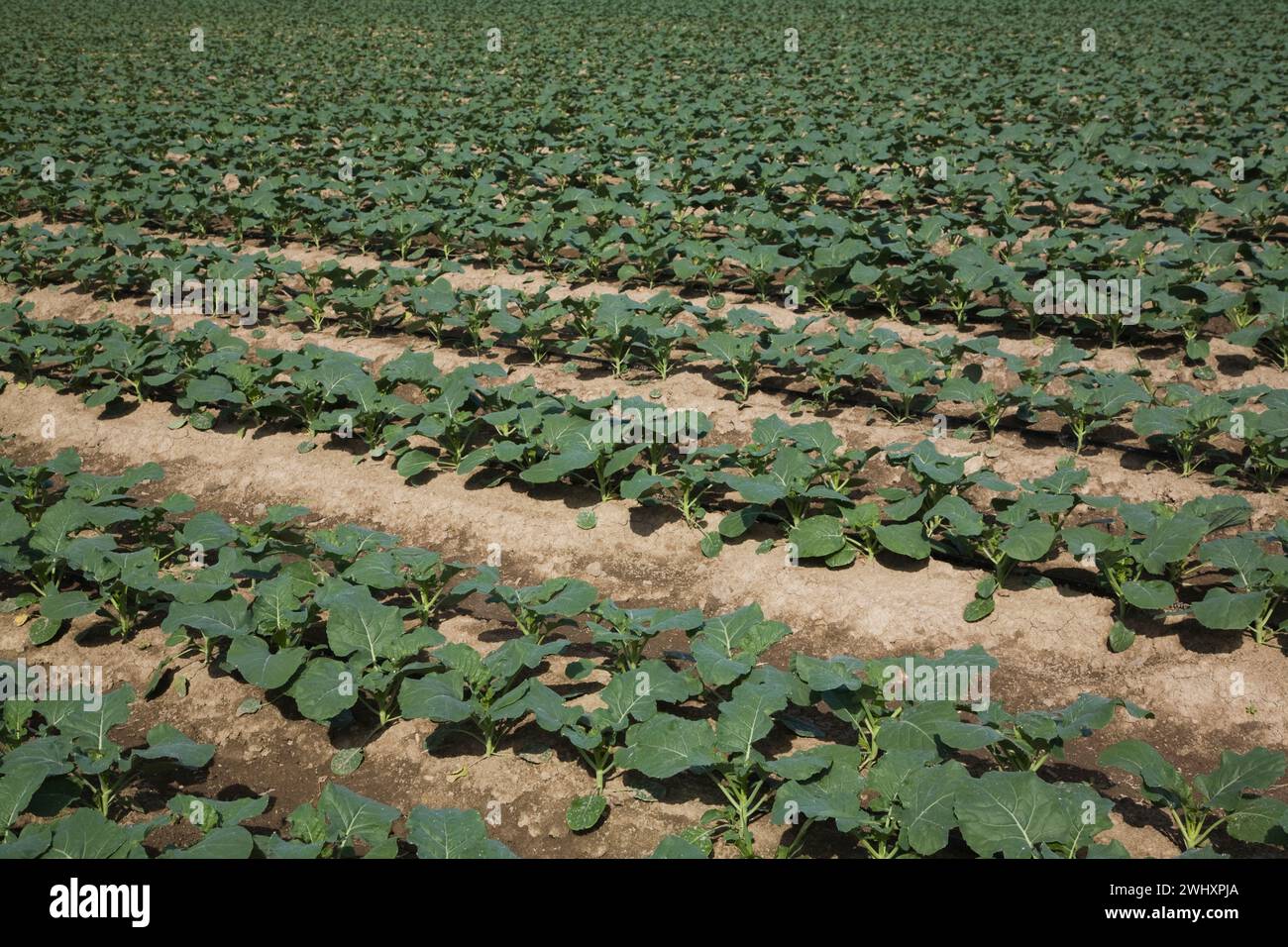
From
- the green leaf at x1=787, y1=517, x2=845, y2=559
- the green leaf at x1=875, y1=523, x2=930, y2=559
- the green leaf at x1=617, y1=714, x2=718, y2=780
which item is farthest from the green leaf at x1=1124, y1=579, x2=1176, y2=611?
the green leaf at x1=617, y1=714, x2=718, y2=780

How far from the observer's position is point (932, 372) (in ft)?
21.1

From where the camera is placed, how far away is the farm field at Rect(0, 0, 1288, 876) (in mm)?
3473

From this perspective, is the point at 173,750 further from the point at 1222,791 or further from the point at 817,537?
the point at 1222,791

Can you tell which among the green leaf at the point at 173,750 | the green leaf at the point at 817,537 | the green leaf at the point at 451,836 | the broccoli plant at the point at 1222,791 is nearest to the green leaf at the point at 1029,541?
the green leaf at the point at 817,537

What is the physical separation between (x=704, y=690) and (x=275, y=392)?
421 centimetres

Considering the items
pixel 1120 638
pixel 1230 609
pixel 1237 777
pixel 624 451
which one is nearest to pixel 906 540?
pixel 1120 638

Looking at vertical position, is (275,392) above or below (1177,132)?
below

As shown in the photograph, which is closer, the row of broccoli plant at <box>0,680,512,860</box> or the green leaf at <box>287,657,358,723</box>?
the row of broccoli plant at <box>0,680,512,860</box>

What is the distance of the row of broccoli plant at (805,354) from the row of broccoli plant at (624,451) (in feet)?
2.61

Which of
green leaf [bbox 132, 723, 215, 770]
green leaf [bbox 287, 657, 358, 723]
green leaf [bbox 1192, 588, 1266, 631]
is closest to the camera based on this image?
green leaf [bbox 132, 723, 215, 770]

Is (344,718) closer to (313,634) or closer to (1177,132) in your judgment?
→ (313,634)

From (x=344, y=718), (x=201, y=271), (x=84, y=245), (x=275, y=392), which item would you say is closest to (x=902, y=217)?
(x=275, y=392)

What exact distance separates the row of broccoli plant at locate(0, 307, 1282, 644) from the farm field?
36 millimetres

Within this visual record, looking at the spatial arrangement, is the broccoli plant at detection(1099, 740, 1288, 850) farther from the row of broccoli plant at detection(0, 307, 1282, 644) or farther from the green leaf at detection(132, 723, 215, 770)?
the green leaf at detection(132, 723, 215, 770)
